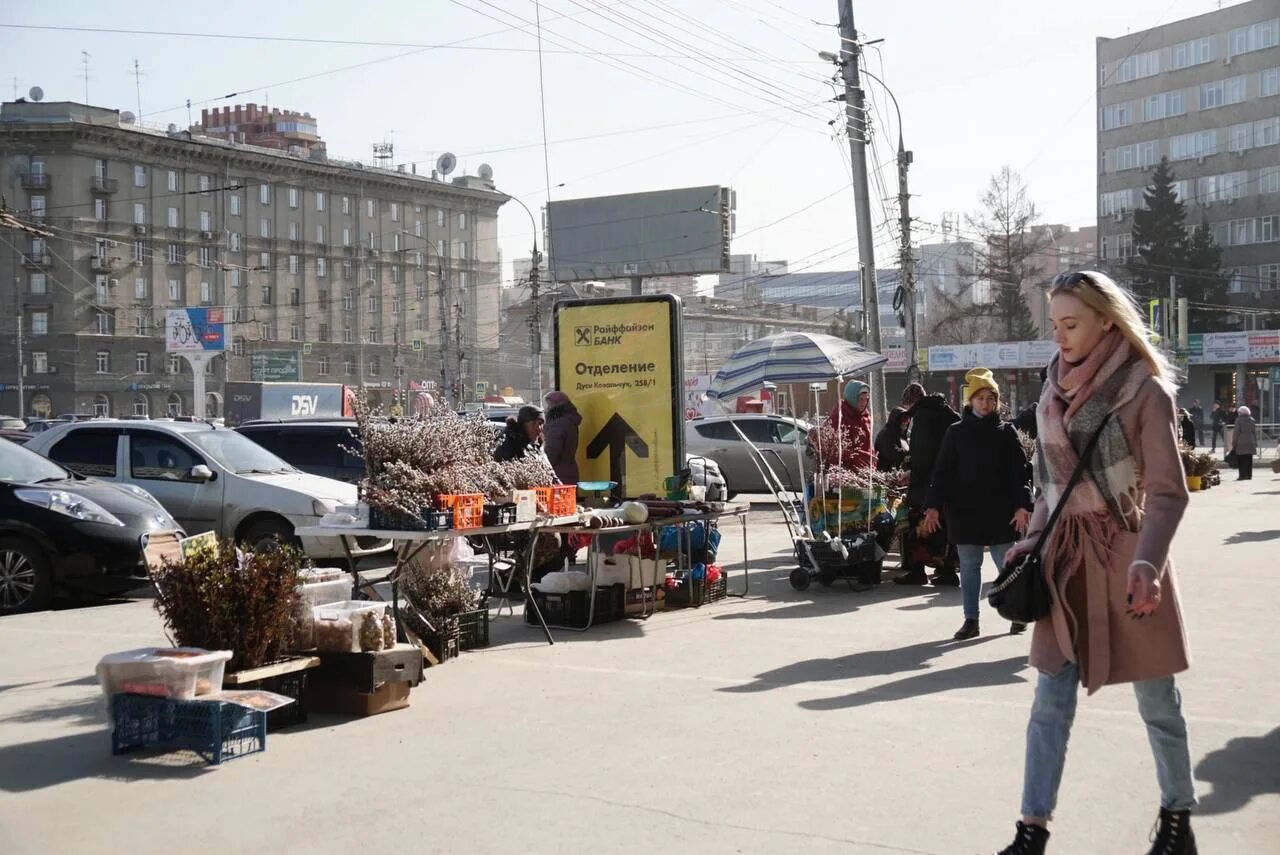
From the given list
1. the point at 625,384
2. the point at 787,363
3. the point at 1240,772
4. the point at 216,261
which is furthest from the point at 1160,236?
the point at 1240,772

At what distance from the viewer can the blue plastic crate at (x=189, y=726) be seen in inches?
245

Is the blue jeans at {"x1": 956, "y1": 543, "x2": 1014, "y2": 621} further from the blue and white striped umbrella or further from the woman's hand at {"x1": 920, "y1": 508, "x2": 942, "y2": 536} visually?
the blue and white striped umbrella

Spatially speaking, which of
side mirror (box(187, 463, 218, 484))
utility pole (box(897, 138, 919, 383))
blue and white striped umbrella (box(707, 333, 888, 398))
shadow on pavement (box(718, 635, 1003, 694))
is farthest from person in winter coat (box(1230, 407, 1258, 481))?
side mirror (box(187, 463, 218, 484))

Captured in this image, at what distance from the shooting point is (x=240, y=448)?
15.2 meters

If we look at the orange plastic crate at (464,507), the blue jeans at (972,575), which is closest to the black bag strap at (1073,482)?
the orange plastic crate at (464,507)

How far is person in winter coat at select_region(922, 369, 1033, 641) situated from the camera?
957cm

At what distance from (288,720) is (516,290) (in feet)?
429

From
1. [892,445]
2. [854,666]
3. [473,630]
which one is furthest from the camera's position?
[892,445]

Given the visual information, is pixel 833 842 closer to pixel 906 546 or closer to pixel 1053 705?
pixel 1053 705

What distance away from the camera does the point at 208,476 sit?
13.7 metres

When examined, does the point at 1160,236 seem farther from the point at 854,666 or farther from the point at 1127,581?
the point at 1127,581

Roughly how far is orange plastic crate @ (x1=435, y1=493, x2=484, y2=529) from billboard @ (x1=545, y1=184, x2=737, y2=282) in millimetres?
43392

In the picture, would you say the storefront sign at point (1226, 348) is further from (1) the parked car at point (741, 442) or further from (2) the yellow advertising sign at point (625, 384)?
(2) the yellow advertising sign at point (625, 384)

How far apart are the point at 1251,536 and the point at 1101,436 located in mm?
14327
